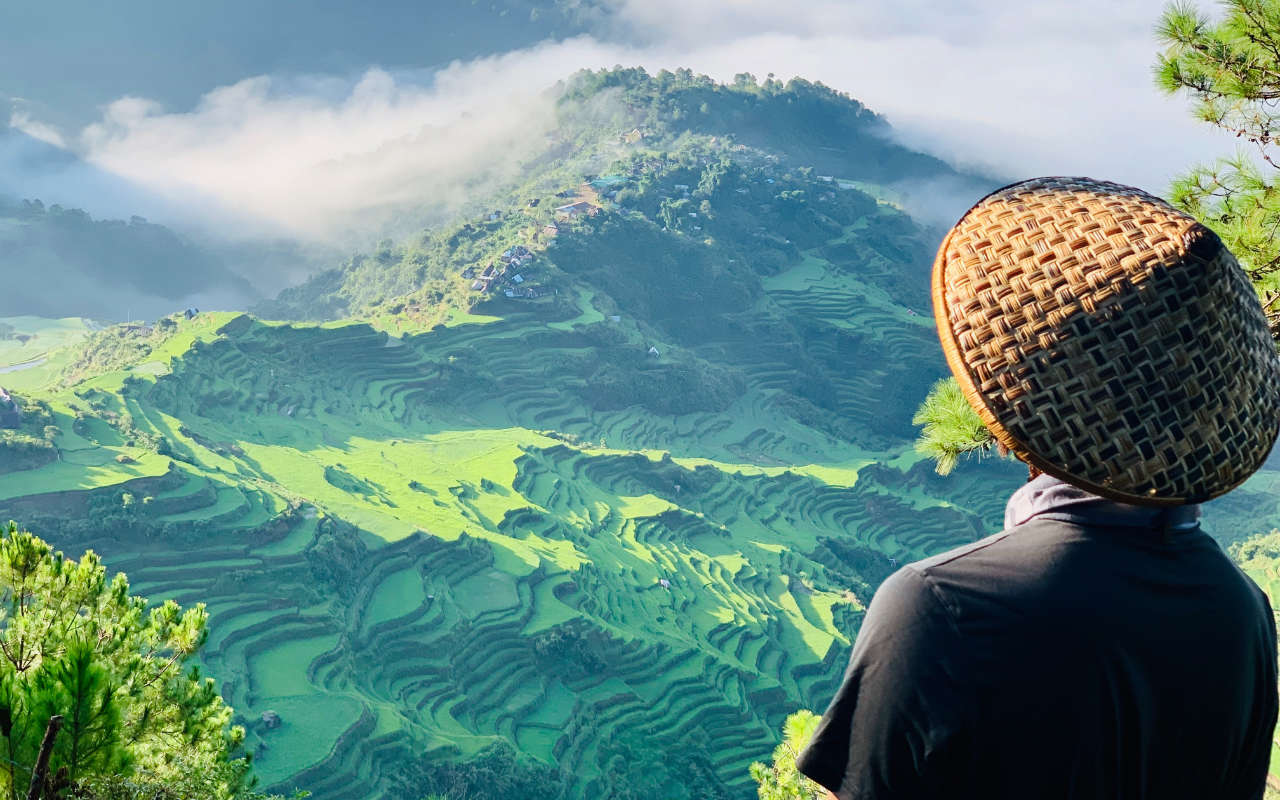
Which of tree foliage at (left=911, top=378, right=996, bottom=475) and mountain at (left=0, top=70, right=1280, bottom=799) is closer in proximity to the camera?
tree foliage at (left=911, top=378, right=996, bottom=475)

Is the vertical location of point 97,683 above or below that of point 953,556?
below

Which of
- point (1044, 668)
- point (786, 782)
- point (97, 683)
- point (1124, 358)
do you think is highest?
point (1124, 358)

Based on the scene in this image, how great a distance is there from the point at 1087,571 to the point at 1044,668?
2.8 inches

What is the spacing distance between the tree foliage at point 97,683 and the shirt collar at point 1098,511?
6.31ft

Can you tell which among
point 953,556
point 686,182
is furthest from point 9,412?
point 686,182

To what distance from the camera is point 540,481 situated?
29844 mm

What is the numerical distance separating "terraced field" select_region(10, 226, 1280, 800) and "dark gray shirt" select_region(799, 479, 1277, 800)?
14715mm

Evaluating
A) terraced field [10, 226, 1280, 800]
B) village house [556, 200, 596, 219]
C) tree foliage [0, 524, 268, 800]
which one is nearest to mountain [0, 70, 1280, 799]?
terraced field [10, 226, 1280, 800]

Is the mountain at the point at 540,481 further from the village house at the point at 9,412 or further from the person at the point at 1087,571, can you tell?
the person at the point at 1087,571

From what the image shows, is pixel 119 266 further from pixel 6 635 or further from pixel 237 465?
pixel 6 635

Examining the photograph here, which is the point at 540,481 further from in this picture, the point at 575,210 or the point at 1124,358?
the point at 1124,358

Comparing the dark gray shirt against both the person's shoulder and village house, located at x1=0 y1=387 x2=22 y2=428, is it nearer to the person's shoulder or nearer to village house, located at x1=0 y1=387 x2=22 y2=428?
the person's shoulder

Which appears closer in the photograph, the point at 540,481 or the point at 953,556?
the point at 953,556

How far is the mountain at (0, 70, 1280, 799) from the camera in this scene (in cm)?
1775
